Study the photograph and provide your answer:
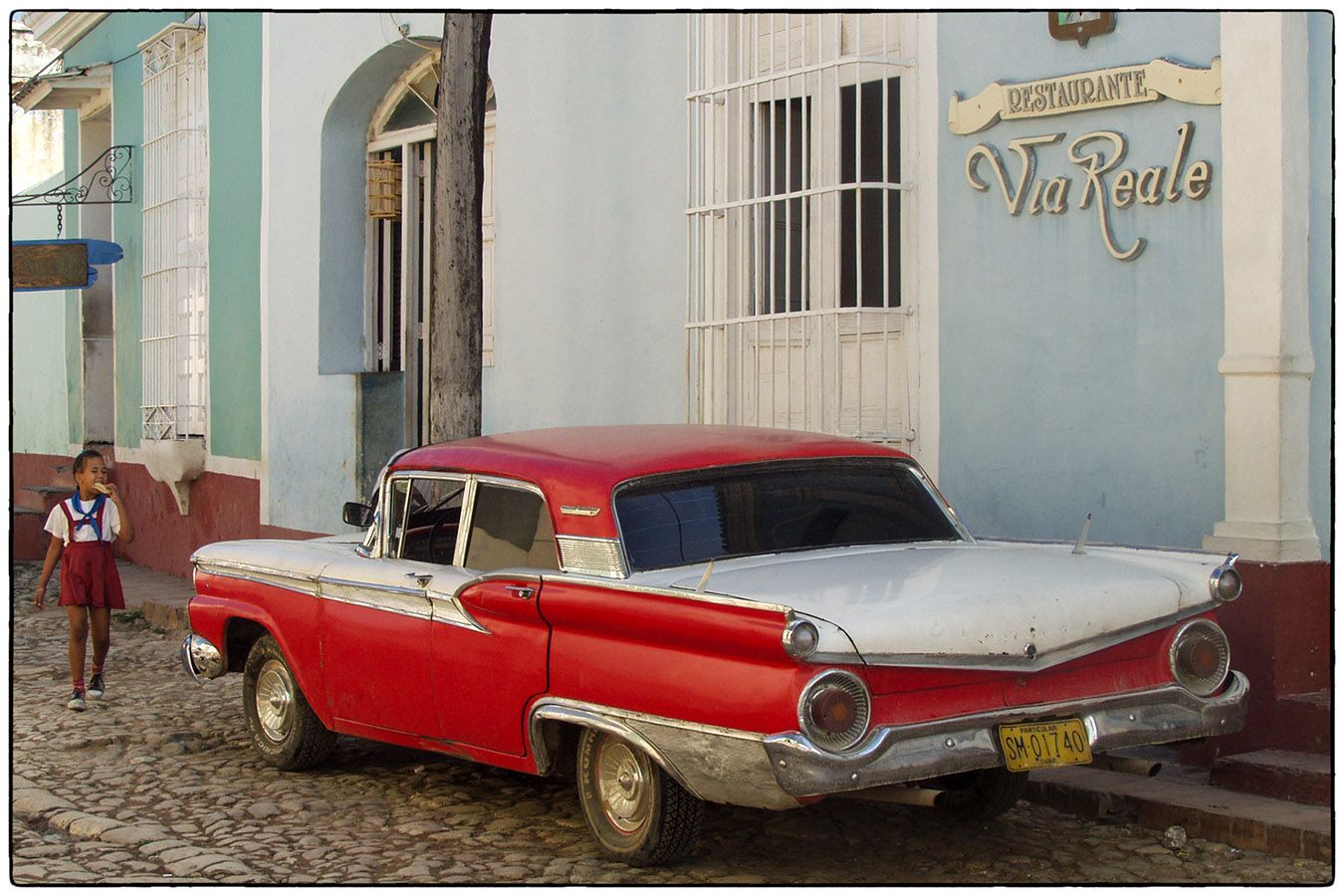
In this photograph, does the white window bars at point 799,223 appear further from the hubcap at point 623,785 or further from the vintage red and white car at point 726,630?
the hubcap at point 623,785

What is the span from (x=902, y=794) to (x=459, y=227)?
4.85m

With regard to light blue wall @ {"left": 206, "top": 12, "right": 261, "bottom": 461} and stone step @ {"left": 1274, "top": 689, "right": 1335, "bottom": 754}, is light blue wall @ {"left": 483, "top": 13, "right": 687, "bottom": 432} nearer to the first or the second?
light blue wall @ {"left": 206, "top": 12, "right": 261, "bottom": 461}

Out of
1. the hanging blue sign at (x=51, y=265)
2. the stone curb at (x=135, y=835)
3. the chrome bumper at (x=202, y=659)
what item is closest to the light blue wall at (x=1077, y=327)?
the chrome bumper at (x=202, y=659)

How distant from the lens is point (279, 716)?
22.4 ft

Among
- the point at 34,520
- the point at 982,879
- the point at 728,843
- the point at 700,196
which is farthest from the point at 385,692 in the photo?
the point at 34,520

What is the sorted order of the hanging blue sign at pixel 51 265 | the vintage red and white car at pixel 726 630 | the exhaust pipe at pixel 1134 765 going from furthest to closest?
the hanging blue sign at pixel 51 265
the exhaust pipe at pixel 1134 765
the vintage red and white car at pixel 726 630

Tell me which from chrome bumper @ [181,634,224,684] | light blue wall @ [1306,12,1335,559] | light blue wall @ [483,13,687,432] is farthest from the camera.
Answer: light blue wall @ [483,13,687,432]

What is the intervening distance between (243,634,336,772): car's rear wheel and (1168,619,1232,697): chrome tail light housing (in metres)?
3.35

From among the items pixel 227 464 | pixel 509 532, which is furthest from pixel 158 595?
pixel 509 532

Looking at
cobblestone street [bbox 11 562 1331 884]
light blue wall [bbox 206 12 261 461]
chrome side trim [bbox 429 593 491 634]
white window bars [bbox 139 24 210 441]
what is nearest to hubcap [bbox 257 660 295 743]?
cobblestone street [bbox 11 562 1331 884]

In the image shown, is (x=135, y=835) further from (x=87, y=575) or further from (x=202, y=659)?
(x=87, y=575)

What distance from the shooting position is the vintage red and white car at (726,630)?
445cm

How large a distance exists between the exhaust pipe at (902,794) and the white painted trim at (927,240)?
10.3 ft

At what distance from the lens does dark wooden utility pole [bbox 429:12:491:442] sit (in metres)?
8.68
